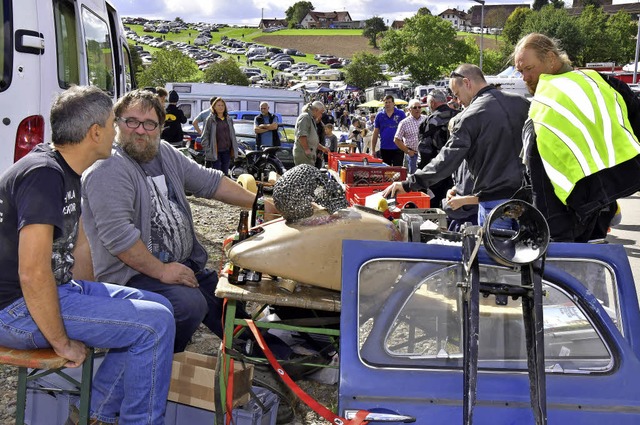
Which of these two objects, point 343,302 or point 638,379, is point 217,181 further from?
point 638,379

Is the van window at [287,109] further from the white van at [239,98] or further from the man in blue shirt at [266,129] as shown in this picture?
the man in blue shirt at [266,129]

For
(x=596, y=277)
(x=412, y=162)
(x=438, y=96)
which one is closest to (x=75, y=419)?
(x=596, y=277)

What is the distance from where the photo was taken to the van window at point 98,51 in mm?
6867

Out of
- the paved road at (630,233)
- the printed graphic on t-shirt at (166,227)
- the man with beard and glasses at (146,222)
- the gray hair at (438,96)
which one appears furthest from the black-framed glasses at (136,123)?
the gray hair at (438,96)

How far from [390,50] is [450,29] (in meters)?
7.27

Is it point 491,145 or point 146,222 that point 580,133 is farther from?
point 146,222

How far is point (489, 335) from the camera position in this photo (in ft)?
8.18

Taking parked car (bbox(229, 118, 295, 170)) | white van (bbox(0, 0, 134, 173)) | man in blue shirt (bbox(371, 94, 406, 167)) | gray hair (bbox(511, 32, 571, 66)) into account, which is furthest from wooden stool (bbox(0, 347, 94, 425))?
parked car (bbox(229, 118, 295, 170))

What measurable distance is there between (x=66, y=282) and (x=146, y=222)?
71 centimetres

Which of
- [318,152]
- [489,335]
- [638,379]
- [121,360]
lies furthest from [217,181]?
[318,152]

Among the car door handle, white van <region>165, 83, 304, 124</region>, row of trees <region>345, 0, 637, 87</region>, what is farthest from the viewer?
row of trees <region>345, 0, 637, 87</region>

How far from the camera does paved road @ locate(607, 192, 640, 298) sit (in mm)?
7622

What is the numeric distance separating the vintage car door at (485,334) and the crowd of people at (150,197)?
3.08ft

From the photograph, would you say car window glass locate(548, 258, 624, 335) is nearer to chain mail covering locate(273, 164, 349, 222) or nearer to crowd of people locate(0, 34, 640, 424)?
crowd of people locate(0, 34, 640, 424)
